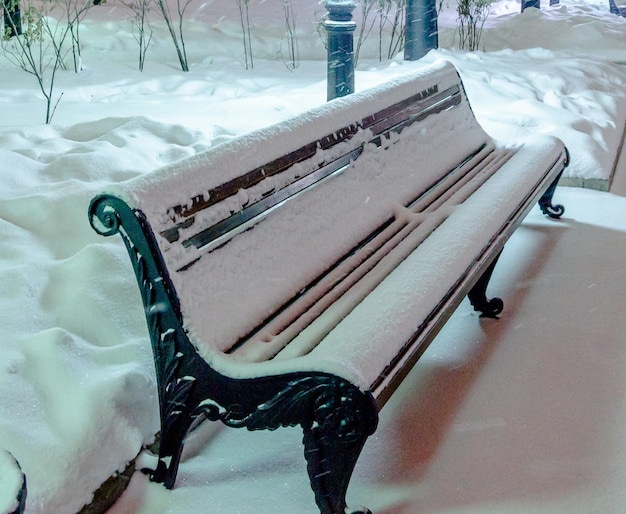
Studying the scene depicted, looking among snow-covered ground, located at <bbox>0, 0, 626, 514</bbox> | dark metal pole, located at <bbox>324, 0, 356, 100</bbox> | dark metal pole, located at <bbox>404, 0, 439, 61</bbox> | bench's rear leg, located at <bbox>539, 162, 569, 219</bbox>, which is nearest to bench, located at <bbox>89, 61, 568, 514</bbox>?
snow-covered ground, located at <bbox>0, 0, 626, 514</bbox>

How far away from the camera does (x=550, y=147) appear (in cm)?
437

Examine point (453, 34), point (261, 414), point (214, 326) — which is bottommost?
point (453, 34)

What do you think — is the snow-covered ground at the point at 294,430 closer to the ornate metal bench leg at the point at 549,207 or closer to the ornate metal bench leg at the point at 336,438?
the ornate metal bench leg at the point at 549,207

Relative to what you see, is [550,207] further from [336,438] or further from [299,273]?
[336,438]

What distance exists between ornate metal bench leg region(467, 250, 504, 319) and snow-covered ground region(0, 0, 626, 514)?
6cm

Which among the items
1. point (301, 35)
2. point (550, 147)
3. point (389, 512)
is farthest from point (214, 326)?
point (301, 35)

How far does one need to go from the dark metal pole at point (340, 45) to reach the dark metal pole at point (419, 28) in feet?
11.4

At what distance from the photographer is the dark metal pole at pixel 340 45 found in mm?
6102

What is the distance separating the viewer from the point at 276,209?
2521mm

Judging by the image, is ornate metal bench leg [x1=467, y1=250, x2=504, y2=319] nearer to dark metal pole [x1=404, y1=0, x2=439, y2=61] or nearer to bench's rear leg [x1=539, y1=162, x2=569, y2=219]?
bench's rear leg [x1=539, y1=162, x2=569, y2=219]

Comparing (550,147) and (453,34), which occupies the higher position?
(550,147)

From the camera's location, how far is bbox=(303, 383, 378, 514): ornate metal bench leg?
1.96m

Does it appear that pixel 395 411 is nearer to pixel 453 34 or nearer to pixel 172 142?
pixel 172 142

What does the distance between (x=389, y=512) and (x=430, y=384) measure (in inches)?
30.4
